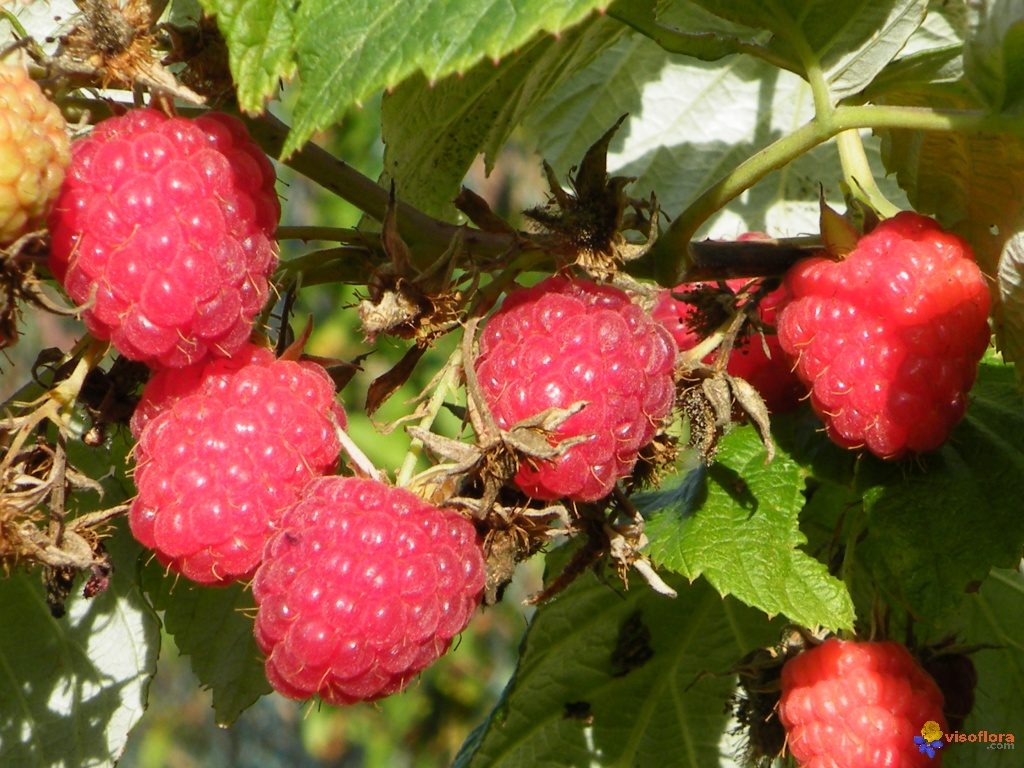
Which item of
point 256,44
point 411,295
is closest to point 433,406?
point 411,295

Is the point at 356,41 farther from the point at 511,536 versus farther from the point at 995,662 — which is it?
the point at 995,662

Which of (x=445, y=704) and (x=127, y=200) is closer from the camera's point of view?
(x=127, y=200)

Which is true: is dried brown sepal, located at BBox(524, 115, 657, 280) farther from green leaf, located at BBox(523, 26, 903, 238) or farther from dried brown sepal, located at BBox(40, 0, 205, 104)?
green leaf, located at BBox(523, 26, 903, 238)

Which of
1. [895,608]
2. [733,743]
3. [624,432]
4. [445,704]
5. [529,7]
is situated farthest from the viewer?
[445,704]

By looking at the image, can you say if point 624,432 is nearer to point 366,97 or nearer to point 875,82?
point 366,97

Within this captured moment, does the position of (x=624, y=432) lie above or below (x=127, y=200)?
below

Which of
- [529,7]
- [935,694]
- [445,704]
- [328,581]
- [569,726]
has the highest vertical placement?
[529,7]

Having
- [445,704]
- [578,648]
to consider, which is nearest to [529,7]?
[578,648]
